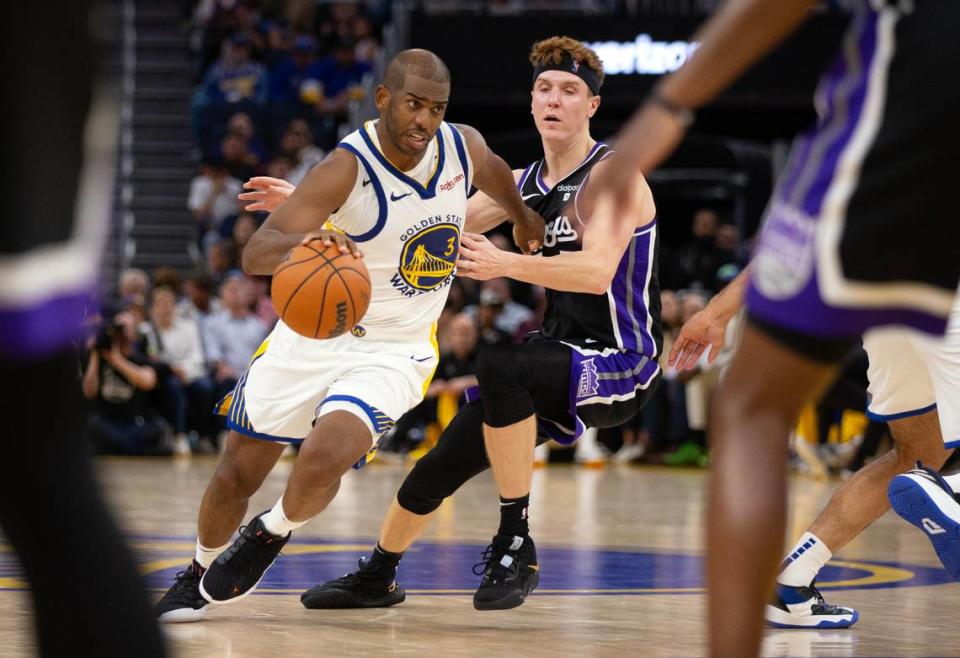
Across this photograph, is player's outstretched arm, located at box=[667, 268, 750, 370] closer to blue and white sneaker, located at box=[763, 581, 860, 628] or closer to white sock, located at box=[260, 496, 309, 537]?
blue and white sneaker, located at box=[763, 581, 860, 628]

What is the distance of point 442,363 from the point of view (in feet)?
48.1

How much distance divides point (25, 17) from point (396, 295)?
3371 millimetres

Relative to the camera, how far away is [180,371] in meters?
14.5

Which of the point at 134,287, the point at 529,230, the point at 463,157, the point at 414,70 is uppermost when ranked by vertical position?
the point at 414,70

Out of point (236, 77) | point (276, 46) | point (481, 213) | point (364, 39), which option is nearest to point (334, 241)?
point (481, 213)

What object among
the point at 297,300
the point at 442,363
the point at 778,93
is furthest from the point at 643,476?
the point at 297,300

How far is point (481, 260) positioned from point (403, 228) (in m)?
0.38

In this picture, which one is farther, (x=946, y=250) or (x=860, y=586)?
(x=860, y=586)

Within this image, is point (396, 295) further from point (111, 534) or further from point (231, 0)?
point (231, 0)

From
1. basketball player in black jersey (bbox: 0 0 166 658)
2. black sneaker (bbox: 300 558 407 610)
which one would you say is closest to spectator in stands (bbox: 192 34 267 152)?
black sneaker (bbox: 300 558 407 610)

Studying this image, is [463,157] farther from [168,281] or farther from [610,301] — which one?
[168,281]

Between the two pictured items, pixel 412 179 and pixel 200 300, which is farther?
pixel 200 300

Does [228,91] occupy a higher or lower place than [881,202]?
higher

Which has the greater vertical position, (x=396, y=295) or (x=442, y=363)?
(x=396, y=295)
